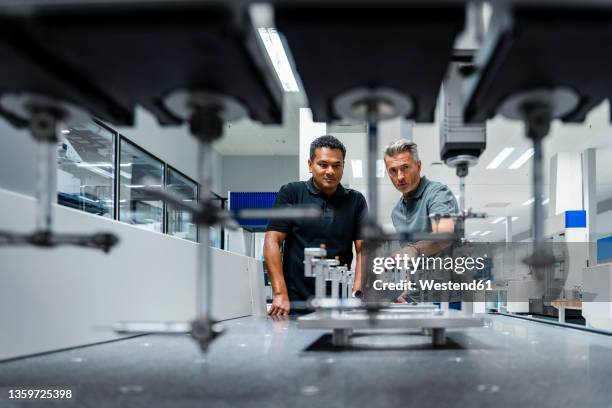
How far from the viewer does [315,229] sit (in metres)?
2.08

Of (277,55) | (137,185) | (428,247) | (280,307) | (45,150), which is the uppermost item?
(277,55)

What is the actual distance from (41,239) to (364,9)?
360mm

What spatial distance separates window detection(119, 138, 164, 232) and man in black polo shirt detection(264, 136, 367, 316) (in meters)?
5.04

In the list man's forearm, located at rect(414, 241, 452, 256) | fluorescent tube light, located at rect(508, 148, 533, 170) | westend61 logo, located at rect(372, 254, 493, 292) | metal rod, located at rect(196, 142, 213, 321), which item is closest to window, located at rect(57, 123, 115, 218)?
westend61 logo, located at rect(372, 254, 493, 292)

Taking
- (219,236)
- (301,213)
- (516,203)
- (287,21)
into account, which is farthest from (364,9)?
(516,203)

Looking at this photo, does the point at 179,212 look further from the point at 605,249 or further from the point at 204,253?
the point at 605,249

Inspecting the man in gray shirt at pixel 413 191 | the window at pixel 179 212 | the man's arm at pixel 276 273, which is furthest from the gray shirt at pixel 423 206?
the window at pixel 179 212

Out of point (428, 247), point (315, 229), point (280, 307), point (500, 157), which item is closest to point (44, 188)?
point (428, 247)

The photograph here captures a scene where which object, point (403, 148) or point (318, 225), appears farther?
point (318, 225)

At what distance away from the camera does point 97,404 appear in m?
0.48

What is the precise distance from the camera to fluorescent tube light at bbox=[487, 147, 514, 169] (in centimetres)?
799

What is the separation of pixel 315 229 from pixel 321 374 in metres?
1.48

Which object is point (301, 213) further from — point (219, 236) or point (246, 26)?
point (219, 236)

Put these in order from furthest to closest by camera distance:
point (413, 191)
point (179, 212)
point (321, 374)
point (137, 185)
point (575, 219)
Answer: point (179, 212) < point (137, 185) < point (575, 219) < point (413, 191) < point (321, 374)
